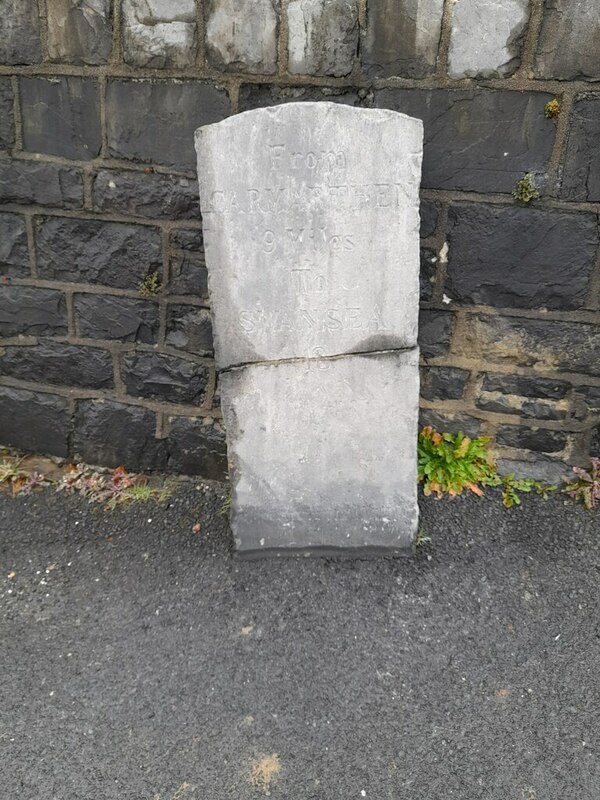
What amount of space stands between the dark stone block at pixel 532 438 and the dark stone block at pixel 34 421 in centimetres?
200

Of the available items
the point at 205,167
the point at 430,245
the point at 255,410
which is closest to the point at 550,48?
the point at 430,245

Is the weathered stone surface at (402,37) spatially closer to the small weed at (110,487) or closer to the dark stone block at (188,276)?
the dark stone block at (188,276)

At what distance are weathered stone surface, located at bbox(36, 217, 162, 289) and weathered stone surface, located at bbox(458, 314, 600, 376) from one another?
1.36 meters

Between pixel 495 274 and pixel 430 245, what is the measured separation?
0.28m

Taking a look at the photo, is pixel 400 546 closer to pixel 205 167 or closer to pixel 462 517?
pixel 462 517

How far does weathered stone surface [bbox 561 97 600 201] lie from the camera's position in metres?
2.25

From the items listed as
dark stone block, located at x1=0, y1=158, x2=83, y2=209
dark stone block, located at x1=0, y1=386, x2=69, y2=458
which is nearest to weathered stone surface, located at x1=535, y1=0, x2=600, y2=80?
dark stone block, located at x1=0, y1=158, x2=83, y2=209

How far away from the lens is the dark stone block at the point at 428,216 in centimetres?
248

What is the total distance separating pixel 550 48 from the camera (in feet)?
7.21

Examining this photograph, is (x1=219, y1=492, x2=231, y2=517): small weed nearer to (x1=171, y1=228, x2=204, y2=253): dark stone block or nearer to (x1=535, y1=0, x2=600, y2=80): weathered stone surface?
(x1=171, y1=228, x2=204, y2=253): dark stone block

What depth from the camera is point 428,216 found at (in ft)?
8.21

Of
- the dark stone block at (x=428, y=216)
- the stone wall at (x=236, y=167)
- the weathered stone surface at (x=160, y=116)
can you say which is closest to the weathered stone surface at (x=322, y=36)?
the stone wall at (x=236, y=167)

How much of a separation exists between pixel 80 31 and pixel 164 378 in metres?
1.37

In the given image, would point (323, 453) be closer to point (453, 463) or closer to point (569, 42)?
point (453, 463)
